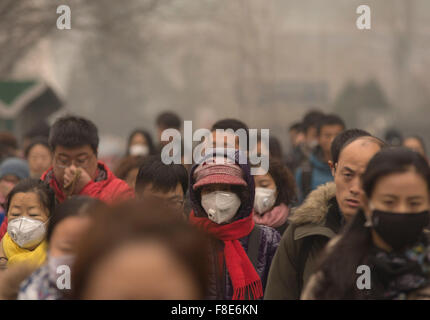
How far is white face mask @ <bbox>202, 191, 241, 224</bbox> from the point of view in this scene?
13.3 ft

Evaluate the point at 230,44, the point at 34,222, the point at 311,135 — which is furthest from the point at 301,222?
the point at 230,44

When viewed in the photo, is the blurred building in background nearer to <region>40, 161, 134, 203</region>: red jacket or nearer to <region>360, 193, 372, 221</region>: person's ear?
<region>40, 161, 134, 203</region>: red jacket

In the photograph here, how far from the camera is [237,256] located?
3.93 metres

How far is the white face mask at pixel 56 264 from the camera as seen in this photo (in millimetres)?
2836

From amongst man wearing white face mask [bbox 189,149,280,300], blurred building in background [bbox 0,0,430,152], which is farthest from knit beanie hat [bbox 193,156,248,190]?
blurred building in background [bbox 0,0,430,152]

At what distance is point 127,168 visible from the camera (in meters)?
6.07

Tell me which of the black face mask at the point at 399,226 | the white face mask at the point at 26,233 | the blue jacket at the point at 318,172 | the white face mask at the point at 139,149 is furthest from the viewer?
the white face mask at the point at 139,149

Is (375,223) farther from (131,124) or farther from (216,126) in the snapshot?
(131,124)

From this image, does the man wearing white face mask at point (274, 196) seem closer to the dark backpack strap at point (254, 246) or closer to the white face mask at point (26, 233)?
the dark backpack strap at point (254, 246)

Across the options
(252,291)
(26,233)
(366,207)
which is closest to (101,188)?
(26,233)

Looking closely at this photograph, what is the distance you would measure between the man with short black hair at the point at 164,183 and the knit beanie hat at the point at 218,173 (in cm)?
31

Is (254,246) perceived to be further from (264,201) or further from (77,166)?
(77,166)

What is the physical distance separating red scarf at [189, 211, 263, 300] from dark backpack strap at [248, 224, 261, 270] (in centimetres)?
3

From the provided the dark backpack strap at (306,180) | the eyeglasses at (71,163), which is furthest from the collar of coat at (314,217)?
the dark backpack strap at (306,180)
